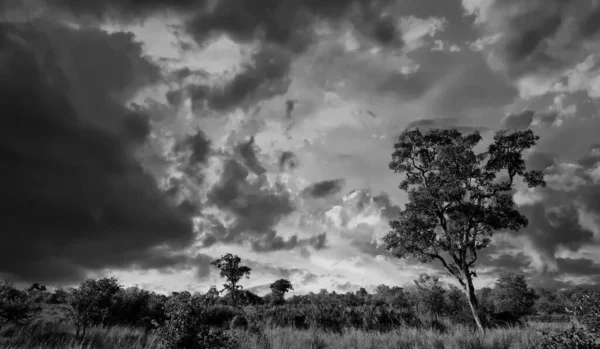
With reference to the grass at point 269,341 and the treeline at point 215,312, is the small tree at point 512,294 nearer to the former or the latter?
the treeline at point 215,312

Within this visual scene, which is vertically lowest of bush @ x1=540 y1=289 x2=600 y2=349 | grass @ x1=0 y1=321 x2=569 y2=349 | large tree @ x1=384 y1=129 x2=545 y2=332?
grass @ x1=0 y1=321 x2=569 y2=349

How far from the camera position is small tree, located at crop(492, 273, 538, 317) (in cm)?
5288

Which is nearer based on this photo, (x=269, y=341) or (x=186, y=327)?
(x=186, y=327)

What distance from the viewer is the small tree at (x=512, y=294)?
2082 inches

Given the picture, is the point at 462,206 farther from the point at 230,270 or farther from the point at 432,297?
the point at 230,270

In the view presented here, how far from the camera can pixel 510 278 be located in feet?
193

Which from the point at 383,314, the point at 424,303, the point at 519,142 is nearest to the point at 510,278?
the point at 424,303

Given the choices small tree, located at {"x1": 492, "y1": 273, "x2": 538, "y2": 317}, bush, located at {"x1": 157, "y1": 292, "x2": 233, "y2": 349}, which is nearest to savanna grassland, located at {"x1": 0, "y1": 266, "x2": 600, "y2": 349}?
bush, located at {"x1": 157, "y1": 292, "x2": 233, "y2": 349}

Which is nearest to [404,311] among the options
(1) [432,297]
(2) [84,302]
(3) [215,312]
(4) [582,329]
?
(1) [432,297]

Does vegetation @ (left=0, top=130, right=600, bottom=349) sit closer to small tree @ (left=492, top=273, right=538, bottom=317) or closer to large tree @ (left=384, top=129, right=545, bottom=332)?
large tree @ (left=384, top=129, right=545, bottom=332)

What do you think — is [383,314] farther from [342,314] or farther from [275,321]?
[275,321]

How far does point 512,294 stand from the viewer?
55562 mm

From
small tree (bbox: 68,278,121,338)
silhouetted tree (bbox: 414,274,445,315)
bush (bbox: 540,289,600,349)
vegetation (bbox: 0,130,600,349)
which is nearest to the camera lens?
bush (bbox: 540,289,600,349)

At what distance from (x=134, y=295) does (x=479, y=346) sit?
26.7 metres
